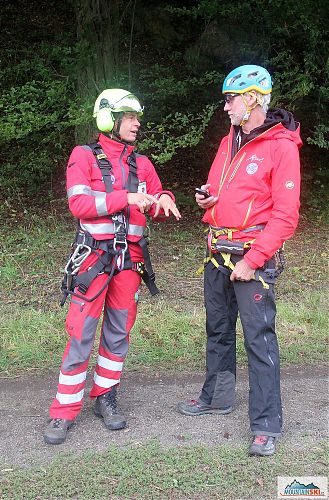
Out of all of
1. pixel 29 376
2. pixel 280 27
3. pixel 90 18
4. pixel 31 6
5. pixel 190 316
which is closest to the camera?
pixel 29 376

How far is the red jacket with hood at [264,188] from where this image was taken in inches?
160

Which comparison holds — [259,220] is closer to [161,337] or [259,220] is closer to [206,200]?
[206,200]

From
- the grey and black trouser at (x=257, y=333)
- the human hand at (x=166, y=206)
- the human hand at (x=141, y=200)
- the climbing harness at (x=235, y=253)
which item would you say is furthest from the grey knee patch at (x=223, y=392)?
the human hand at (x=141, y=200)

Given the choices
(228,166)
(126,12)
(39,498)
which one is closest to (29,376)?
(39,498)

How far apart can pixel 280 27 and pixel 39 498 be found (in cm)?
676

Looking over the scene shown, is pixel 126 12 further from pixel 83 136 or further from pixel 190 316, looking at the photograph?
pixel 190 316

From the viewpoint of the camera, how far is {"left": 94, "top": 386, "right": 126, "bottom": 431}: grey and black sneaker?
14.9ft

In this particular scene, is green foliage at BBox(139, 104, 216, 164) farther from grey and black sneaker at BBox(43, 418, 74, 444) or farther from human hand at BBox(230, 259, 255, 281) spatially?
grey and black sneaker at BBox(43, 418, 74, 444)

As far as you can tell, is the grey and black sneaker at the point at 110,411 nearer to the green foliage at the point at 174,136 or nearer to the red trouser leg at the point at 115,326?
the red trouser leg at the point at 115,326

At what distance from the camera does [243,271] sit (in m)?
4.20

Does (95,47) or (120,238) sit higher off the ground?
(95,47)

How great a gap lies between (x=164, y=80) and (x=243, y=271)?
5.99 metres

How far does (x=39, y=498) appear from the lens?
3.72 meters

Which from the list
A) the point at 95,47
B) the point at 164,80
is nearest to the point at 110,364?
the point at 95,47
